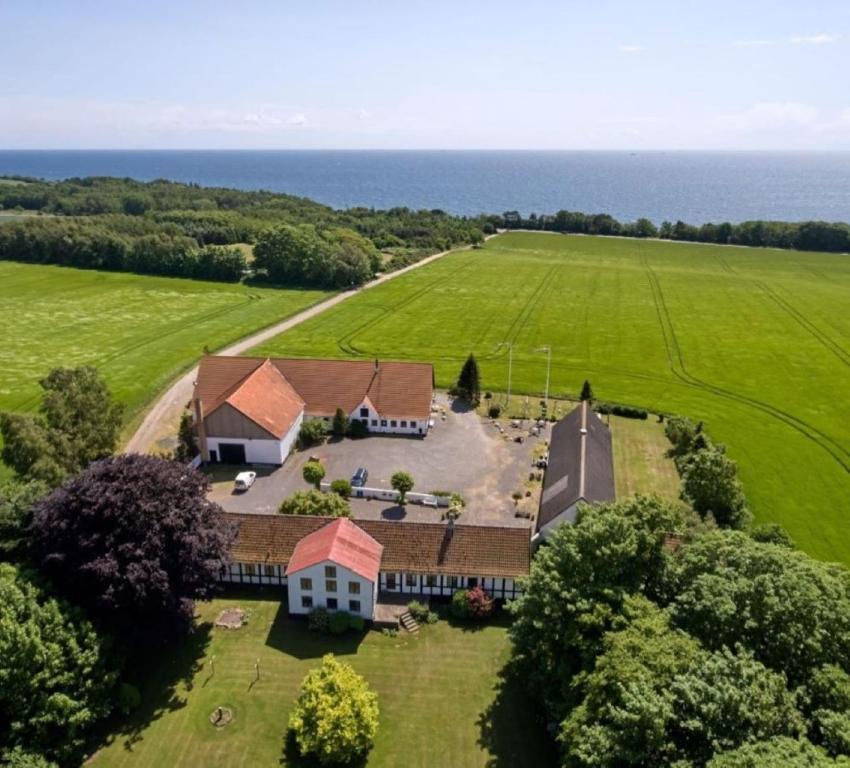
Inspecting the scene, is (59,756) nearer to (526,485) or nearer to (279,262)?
(526,485)

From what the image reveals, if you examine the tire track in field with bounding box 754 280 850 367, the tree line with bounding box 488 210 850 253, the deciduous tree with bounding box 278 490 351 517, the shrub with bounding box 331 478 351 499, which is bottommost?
the shrub with bounding box 331 478 351 499

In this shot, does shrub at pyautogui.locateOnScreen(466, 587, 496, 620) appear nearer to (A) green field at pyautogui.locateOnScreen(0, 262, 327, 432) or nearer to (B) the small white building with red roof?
(B) the small white building with red roof

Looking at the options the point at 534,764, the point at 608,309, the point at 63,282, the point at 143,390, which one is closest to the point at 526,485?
the point at 534,764

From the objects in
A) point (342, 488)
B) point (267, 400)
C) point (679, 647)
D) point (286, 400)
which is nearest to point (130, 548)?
point (342, 488)

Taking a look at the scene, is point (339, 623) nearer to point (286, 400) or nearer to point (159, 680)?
point (159, 680)

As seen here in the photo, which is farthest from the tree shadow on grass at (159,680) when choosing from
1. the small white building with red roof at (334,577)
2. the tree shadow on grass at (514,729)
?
the tree shadow on grass at (514,729)

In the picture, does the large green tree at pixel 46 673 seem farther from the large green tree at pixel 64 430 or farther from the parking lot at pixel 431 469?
the parking lot at pixel 431 469

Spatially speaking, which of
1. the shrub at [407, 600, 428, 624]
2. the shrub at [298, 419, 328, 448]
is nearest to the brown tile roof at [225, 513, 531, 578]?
the shrub at [407, 600, 428, 624]
